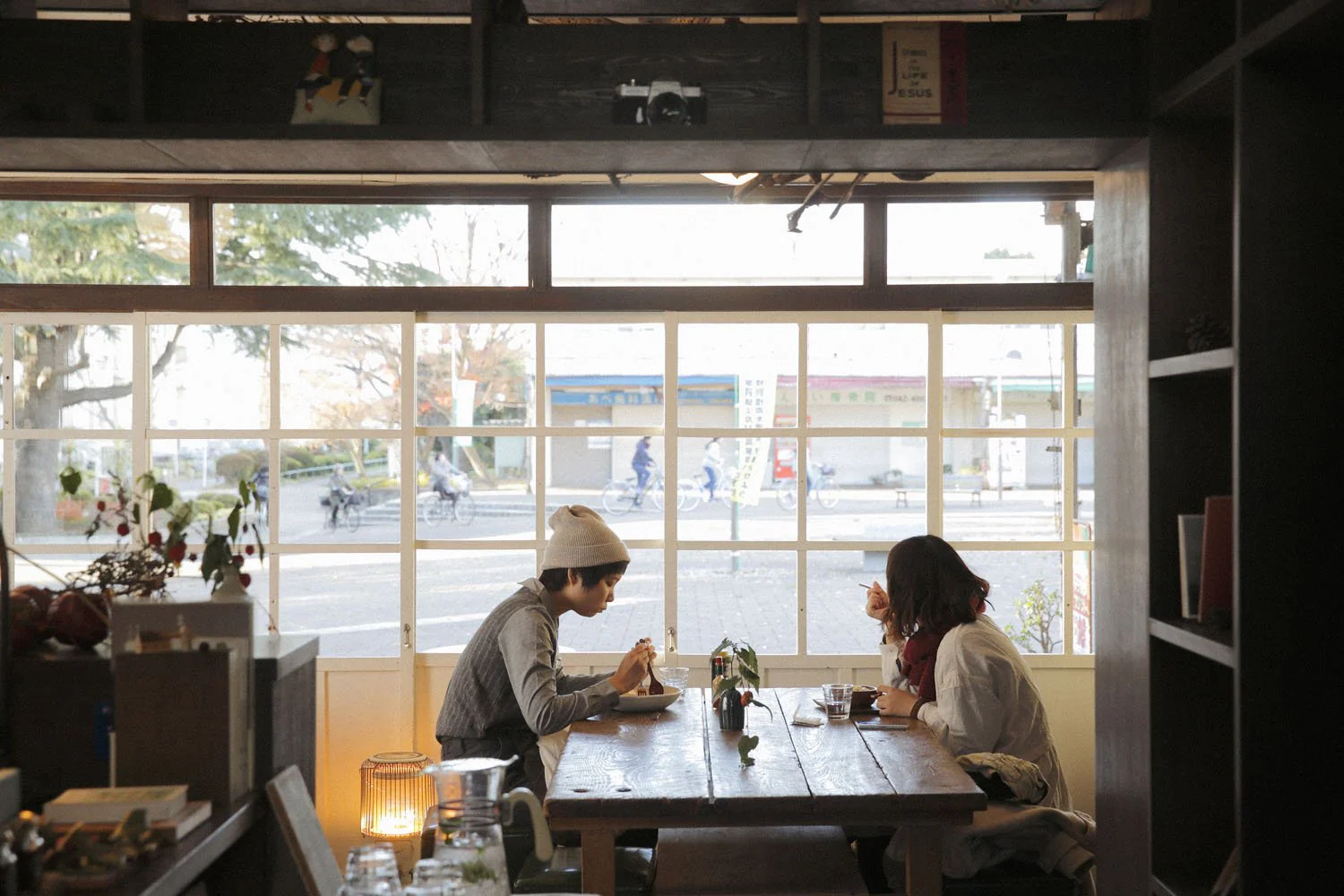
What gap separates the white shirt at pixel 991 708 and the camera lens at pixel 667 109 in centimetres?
173

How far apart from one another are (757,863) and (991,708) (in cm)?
80

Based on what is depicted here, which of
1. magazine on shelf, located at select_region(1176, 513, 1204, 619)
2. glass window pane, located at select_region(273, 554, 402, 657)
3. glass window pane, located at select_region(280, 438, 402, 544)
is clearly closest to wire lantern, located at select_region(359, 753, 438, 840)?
glass window pane, located at select_region(273, 554, 402, 657)

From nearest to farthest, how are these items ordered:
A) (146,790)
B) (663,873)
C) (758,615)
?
(146,790) < (663,873) < (758,615)

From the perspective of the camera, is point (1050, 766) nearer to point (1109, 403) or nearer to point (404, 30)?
point (1109, 403)

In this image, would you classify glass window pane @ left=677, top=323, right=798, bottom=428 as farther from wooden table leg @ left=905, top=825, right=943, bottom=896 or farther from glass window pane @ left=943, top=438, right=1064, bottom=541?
wooden table leg @ left=905, top=825, right=943, bottom=896

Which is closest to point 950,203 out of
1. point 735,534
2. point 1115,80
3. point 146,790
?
point 735,534

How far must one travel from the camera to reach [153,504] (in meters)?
2.28

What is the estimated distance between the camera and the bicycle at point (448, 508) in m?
4.79

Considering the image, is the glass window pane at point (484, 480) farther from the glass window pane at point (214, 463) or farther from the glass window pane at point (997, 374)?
the glass window pane at point (997, 374)

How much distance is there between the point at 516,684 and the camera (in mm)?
3484

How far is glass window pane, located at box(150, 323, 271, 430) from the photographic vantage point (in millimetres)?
4793

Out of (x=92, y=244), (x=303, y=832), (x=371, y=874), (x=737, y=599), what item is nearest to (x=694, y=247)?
(x=737, y=599)

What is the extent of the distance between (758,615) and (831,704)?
119 centimetres

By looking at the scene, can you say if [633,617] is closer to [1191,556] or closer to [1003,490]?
[1003,490]
